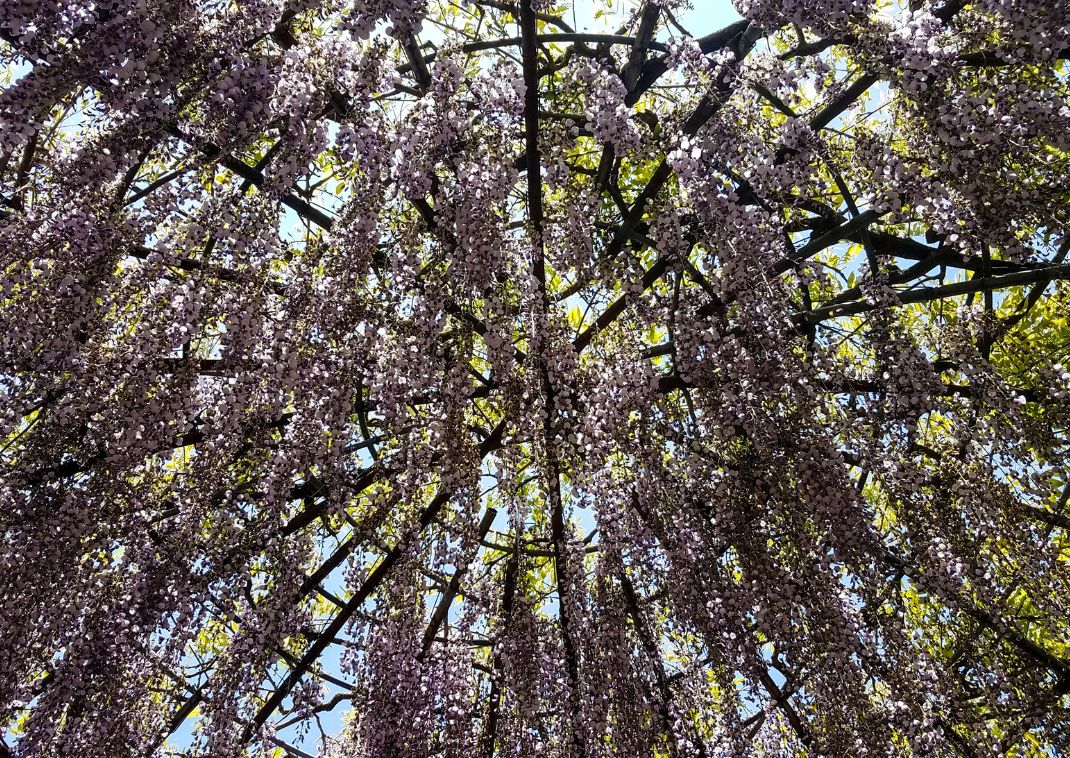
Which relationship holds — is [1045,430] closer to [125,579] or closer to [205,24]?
[205,24]

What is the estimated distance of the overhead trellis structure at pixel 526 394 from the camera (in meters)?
3.07

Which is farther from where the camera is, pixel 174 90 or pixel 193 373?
pixel 193 373

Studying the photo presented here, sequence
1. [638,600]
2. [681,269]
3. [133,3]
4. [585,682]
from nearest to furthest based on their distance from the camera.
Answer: [133,3], [585,682], [681,269], [638,600]

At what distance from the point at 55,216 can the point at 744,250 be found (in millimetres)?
3174

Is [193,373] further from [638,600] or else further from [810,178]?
[810,178]

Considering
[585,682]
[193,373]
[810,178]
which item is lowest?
[585,682]

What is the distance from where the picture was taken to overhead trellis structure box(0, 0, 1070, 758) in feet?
10.1

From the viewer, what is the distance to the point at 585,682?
3.61 meters

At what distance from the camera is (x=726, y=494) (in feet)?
11.8

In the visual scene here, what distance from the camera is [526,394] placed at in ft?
11.5

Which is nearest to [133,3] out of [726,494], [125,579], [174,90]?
[174,90]

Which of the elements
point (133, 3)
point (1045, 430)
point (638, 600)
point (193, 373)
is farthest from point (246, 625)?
point (1045, 430)

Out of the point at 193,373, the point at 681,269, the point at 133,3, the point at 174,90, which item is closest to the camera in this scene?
the point at 133,3

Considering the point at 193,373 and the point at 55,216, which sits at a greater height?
the point at 55,216
